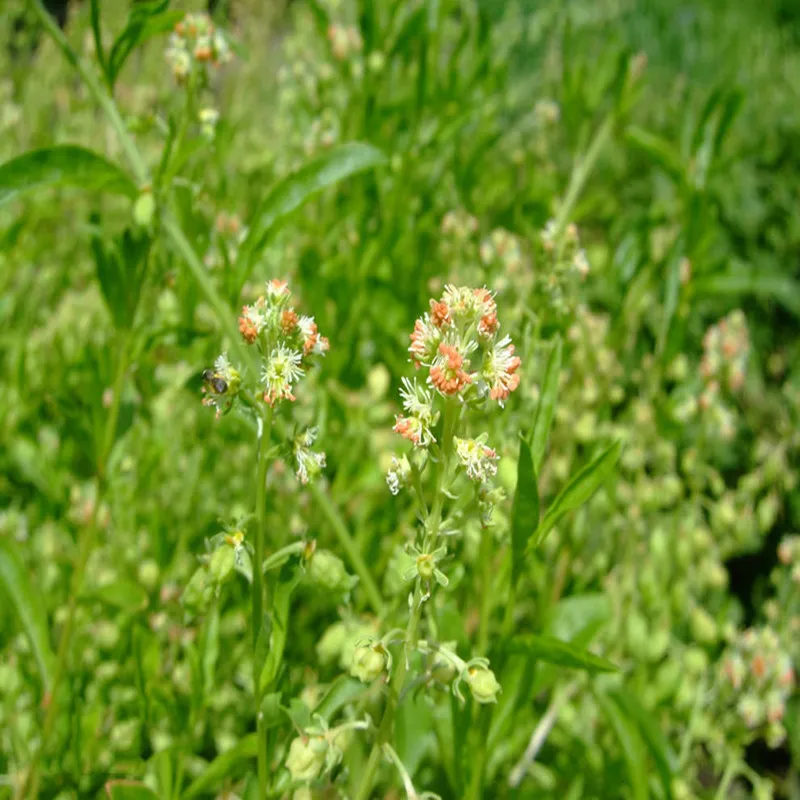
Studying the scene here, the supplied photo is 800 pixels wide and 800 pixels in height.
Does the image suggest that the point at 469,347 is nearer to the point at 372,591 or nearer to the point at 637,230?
the point at 372,591

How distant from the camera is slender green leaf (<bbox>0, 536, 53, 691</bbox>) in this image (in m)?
1.16

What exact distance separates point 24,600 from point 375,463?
63 cm

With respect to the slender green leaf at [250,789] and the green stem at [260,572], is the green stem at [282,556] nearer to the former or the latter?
the green stem at [260,572]

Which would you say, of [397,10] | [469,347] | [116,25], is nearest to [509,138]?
[116,25]

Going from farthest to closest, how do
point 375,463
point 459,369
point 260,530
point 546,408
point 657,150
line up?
point 375,463 < point 657,150 < point 546,408 < point 260,530 < point 459,369

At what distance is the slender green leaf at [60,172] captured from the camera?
3.23 ft

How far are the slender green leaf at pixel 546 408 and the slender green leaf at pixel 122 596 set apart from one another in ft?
1.80

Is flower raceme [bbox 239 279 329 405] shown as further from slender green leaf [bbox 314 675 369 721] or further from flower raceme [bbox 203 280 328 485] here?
slender green leaf [bbox 314 675 369 721]

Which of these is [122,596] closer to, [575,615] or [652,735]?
[575,615]

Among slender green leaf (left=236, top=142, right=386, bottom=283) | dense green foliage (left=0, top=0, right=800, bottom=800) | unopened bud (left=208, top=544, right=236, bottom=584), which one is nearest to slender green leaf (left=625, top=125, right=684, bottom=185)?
dense green foliage (left=0, top=0, right=800, bottom=800)

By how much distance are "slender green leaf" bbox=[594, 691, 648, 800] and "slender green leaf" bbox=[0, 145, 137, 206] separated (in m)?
0.83

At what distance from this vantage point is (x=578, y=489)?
2.96ft

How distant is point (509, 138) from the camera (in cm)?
327

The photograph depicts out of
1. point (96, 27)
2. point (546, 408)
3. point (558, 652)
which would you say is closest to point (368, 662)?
point (558, 652)
